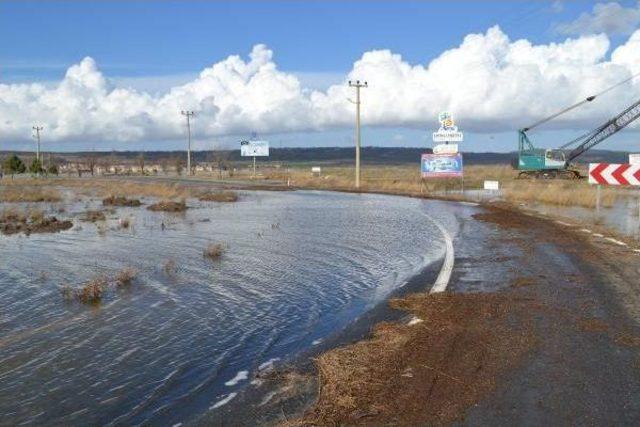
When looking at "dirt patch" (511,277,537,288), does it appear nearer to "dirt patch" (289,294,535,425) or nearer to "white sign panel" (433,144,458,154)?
"dirt patch" (289,294,535,425)

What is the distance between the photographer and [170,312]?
923 centimetres

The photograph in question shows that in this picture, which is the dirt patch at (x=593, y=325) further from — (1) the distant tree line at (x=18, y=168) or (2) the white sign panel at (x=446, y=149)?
(1) the distant tree line at (x=18, y=168)

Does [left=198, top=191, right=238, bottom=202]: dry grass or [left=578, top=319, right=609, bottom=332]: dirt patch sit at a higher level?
[left=578, top=319, right=609, bottom=332]: dirt patch

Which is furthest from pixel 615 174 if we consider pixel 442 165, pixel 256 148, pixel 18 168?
pixel 18 168

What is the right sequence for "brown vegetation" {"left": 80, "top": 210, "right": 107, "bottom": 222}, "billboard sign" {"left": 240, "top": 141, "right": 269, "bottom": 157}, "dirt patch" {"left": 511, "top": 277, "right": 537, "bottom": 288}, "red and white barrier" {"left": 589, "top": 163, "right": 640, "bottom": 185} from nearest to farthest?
"dirt patch" {"left": 511, "top": 277, "right": 537, "bottom": 288} → "red and white barrier" {"left": 589, "top": 163, "right": 640, "bottom": 185} → "brown vegetation" {"left": 80, "top": 210, "right": 107, "bottom": 222} → "billboard sign" {"left": 240, "top": 141, "right": 269, "bottom": 157}

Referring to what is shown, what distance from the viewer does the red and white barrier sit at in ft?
68.1

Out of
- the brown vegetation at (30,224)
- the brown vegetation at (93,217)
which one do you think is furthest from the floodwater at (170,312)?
the brown vegetation at (93,217)

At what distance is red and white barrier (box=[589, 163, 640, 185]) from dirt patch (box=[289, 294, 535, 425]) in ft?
47.9

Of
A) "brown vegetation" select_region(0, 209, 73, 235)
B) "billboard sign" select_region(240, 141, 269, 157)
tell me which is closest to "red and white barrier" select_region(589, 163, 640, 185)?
"brown vegetation" select_region(0, 209, 73, 235)

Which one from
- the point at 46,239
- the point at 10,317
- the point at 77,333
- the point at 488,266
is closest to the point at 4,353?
the point at 77,333

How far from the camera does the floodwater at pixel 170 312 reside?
593 cm

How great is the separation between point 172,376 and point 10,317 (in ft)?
13.0

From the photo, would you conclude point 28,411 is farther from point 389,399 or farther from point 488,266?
point 488,266

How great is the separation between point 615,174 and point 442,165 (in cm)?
2401
